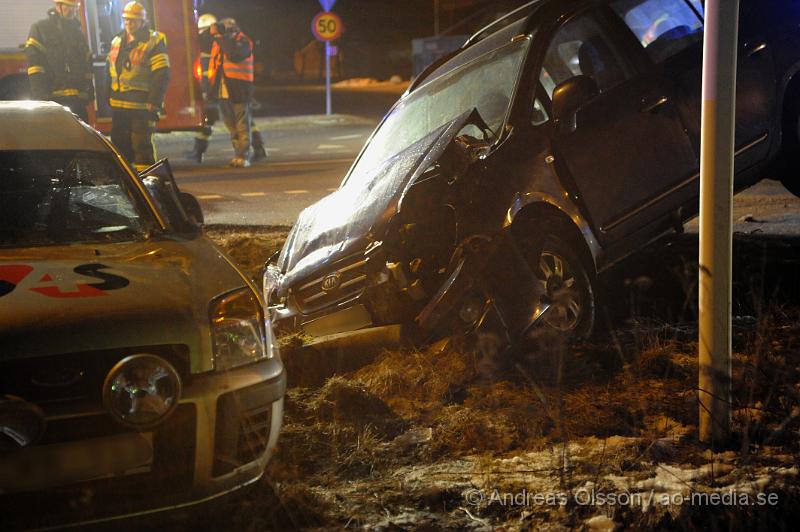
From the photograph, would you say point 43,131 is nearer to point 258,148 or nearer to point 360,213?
point 360,213

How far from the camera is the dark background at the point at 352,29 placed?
1736 inches

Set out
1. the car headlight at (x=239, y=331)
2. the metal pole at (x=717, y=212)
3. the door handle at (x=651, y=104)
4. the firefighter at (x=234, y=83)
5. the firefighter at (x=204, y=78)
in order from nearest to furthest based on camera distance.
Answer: the car headlight at (x=239, y=331)
the metal pole at (x=717, y=212)
the door handle at (x=651, y=104)
the firefighter at (x=234, y=83)
the firefighter at (x=204, y=78)

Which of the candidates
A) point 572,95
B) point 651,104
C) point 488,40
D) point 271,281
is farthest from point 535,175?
point 271,281

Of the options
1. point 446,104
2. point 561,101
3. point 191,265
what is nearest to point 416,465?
point 191,265

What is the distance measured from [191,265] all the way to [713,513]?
207 cm

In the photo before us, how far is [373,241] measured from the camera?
193 inches

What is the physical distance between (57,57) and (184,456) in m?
8.34

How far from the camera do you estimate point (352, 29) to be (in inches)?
1953

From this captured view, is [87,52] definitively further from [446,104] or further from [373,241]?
[373,241]

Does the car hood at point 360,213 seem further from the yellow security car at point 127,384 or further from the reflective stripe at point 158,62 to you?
the reflective stripe at point 158,62

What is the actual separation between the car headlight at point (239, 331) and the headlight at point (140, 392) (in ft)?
0.68

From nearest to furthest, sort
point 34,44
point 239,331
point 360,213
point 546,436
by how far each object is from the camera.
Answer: point 239,331 < point 546,436 < point 360,213 < point 34,44

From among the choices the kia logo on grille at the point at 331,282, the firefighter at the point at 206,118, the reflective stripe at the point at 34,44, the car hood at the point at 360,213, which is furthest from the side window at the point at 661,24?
the firefighter at the point at 206,118

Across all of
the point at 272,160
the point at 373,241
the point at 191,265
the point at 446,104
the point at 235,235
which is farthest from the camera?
the point at 272,160
